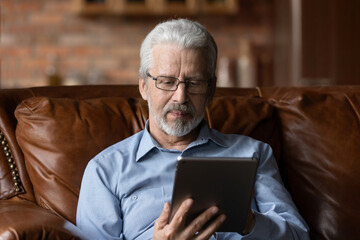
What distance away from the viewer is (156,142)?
168 centimetres

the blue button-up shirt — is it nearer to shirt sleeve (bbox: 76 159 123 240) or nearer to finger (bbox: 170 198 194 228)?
shirt sleeve (bbox: 76 159 123 240)

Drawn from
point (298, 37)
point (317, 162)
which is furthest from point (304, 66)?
point (317, 162)

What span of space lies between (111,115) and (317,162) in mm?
755

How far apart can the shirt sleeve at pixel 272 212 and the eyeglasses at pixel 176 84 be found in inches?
11.8

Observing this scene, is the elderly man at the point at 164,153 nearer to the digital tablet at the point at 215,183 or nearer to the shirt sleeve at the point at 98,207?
the shirt sleeve at the point at 98,207

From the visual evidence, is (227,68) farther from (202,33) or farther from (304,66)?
(202,33)

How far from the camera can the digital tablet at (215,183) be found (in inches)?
47.1

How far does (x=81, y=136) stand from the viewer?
1753mm

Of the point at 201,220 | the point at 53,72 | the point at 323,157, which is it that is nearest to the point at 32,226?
the point at 201,220

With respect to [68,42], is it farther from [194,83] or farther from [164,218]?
[164,218]

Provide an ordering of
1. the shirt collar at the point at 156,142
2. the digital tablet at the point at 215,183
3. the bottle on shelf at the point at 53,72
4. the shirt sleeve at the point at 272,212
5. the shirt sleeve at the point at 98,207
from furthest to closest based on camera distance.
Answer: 1. the bottle on shelf at the point at 53,72
2. the shirt collar at the point at 156,142
3. the shirt sleeve at the point at 98,207
4. the shirt sleeve at the point at 272,212
5. the digital tablet at the point at 215,183

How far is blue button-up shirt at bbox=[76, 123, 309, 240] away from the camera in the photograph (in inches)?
59.9

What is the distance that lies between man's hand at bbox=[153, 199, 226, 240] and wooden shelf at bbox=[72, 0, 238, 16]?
3340 millimetres

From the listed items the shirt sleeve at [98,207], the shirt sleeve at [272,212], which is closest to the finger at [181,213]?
the shirt sleeve at [272,212]
